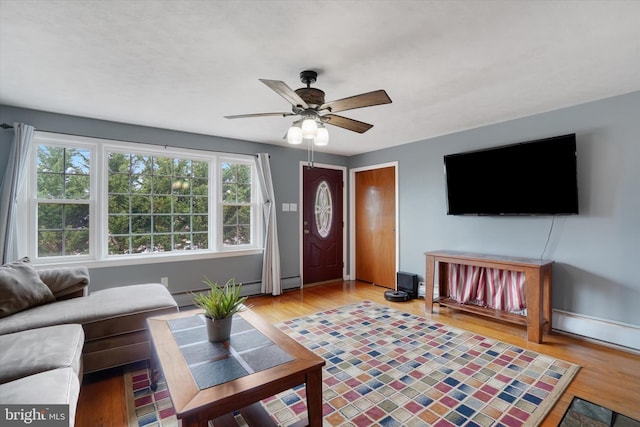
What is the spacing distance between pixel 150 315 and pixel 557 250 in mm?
3907

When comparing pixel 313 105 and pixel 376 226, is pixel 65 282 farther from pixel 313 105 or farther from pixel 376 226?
pixel 376 226

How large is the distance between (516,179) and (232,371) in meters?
3.39

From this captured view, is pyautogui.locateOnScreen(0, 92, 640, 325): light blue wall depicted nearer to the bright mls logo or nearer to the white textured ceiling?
the white textured ceiling

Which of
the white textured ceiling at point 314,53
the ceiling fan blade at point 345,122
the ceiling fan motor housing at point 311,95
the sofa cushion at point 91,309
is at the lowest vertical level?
the sofa cushion at point 91,309

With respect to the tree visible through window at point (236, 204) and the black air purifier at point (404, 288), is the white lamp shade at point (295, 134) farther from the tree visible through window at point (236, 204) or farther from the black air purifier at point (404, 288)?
the black air purifier at point (404, 288)

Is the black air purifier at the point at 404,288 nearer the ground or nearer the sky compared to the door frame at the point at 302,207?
nearer the ground

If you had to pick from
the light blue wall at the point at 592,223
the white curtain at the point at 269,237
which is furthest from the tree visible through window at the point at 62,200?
the light blue wall at the point at 592,223

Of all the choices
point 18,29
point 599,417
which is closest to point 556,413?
point 599,417

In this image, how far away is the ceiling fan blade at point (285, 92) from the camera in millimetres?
1774

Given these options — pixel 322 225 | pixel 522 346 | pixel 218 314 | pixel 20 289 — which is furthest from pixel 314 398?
pixel 322 225

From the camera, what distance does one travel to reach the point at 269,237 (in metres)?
4.49

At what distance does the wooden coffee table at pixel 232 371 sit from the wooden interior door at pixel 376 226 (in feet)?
10.8

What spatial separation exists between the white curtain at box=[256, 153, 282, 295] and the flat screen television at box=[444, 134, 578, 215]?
2473 millimetres

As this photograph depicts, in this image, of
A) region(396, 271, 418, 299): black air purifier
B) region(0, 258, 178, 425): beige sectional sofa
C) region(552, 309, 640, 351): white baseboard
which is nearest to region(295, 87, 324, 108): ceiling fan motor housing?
region(0, 258, 178, 425): beige sectional sofa
